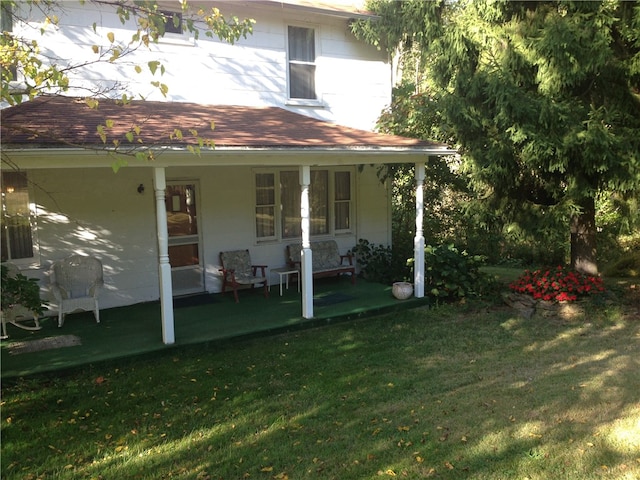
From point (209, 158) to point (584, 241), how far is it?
280 inches

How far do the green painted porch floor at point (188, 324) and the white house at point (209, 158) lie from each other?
376mm

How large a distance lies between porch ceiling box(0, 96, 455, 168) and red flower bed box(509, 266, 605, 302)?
9.65 feet

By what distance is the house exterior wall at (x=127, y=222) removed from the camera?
8359 millimetres

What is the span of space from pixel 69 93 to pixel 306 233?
4718 millimetres

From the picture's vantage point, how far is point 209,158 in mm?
7184

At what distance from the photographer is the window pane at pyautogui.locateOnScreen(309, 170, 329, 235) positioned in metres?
11.2

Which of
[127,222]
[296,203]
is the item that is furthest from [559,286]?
[127,222]

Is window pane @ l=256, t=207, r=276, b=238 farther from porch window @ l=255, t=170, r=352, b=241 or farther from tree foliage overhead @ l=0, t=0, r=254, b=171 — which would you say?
Answer: tree foliage overhead @ l=0, t=0, r=254, b=171

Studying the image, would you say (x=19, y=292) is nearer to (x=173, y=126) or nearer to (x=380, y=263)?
(x=173, y=126)

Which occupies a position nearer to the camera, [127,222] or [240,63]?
[127,222]

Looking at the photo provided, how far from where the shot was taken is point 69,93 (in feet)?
29.5

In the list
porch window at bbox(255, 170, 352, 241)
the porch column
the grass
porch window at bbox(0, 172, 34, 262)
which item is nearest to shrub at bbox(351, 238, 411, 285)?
porch window at bbox(255, 170, 352, 241)

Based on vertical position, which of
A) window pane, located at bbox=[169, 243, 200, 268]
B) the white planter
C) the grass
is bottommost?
the grass

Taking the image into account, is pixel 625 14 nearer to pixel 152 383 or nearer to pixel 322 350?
pixel 322 350
